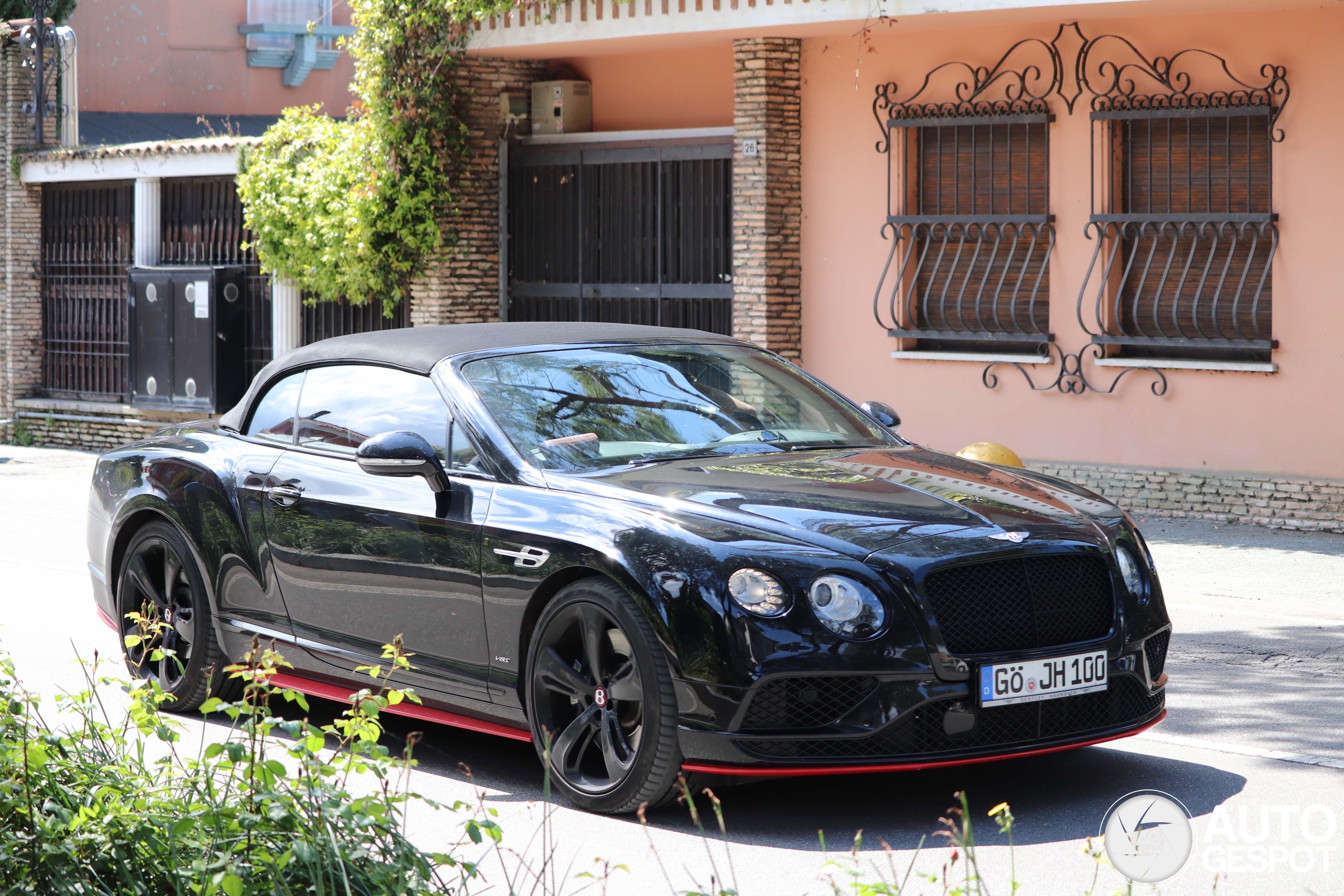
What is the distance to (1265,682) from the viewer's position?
7.79 metres

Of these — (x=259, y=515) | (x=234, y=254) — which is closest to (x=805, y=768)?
(x=259, y=515)

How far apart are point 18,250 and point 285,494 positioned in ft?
56.8

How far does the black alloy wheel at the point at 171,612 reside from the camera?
7051 mm

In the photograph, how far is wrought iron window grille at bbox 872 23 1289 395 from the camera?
13.5 metres

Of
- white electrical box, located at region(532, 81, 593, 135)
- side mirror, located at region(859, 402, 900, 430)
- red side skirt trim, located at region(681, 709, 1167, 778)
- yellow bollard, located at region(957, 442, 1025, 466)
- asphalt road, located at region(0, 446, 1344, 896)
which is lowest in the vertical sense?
asphalt road, located at region(0, 446, 1344, 896)

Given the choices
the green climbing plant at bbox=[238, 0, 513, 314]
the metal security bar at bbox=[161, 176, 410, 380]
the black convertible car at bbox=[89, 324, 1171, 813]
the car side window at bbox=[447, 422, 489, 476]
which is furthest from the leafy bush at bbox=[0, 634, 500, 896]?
the metal security bar at bbox=[161, 176, 410, 380]

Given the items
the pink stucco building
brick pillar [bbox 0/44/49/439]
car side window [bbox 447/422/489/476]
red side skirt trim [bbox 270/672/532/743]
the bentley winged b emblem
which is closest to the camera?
the bentley winged b emblem

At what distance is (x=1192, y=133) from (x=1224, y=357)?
1750 mm

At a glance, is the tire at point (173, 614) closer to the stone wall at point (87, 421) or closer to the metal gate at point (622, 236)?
the metal gate at point (622, 236)

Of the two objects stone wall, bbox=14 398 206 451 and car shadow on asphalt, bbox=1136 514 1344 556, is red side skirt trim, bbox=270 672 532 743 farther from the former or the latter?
stone wall, bbox=14 398 206 451

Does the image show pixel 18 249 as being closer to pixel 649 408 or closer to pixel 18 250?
pixel 18 250

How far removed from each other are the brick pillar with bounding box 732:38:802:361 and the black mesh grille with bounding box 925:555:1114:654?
10651mm

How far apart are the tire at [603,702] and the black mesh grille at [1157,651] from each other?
1.59 metres

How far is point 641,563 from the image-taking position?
17.5 ft
